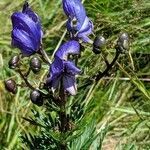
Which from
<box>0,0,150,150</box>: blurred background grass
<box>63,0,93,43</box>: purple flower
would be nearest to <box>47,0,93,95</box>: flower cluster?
<box>63,0,93,43</box>: purple flower

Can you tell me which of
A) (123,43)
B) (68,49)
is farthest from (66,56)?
(123,43)

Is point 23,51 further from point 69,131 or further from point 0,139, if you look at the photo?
point 0,139

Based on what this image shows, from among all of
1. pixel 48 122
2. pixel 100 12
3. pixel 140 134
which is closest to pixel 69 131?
pixel 48 122

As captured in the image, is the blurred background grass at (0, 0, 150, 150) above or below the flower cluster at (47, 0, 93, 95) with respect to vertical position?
below

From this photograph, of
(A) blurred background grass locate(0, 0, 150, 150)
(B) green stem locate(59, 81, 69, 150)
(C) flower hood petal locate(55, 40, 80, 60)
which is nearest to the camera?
(C) flower hood petal locate(55, 40, 80, 60)

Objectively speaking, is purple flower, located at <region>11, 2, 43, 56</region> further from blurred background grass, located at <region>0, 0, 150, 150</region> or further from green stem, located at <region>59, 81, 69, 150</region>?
blurred background grass, located at <region>0, 0, 150, 150</region>

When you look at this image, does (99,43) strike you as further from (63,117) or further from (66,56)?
(63,117)
